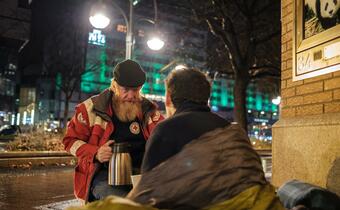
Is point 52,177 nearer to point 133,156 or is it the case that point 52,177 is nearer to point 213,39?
point 133,156

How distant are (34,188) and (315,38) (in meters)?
7.40

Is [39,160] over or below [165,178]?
below

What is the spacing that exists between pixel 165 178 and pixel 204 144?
27 centimetres

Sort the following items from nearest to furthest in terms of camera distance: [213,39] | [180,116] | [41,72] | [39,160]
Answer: [180,116] → [39,160] → [213,39] → [41,72]

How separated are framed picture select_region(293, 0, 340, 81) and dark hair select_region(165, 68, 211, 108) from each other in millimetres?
2715

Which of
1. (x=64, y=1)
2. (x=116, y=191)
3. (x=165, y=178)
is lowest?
(x=116, y=191)

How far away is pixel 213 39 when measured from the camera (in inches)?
1030

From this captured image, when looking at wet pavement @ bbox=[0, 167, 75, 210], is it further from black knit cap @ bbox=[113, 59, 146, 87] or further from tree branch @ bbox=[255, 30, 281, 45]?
tree branch @ bbox=[255, 30, 281, 45]

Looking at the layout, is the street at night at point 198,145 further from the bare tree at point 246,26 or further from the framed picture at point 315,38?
the bare tree at point 246,26

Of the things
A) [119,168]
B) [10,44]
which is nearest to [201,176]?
[119,168]

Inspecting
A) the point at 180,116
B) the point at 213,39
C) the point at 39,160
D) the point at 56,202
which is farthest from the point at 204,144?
the point at 213,39

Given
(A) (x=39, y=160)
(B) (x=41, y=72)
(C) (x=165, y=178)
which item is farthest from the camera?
(B) (x=41, y=72)

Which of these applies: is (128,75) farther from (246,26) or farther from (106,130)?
(246,26)

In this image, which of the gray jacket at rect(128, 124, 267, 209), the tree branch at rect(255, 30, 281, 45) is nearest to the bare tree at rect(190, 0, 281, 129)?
the tree branch at rect(255, 30, 281, 45)
